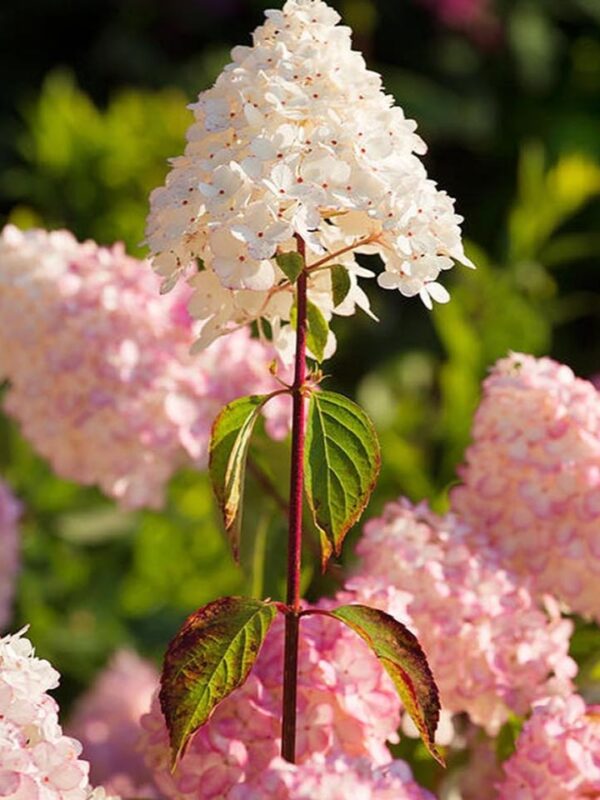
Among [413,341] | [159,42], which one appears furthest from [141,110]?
[159,42]

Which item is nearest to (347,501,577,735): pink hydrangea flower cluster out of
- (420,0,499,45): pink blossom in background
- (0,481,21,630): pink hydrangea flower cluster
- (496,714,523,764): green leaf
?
(496,714,523,764): green leaf

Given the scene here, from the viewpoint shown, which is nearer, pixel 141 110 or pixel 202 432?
pixel 202 432

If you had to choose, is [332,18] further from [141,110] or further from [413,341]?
[413,341]

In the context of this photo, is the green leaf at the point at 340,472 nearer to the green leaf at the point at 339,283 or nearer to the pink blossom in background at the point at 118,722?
the green leaf at the point at 339,283

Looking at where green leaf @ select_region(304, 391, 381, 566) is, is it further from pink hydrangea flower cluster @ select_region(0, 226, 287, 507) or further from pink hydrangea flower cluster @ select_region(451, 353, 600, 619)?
pink hydrangea flower cluster @ select_region(0, 226, 287, 507)

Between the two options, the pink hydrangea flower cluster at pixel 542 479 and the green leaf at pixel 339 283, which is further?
the pink hydrangea flower cluster at pixel 542 479

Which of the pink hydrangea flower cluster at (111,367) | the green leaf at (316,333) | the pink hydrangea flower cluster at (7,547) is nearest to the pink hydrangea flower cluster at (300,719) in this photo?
the green leaf at (316,333)
